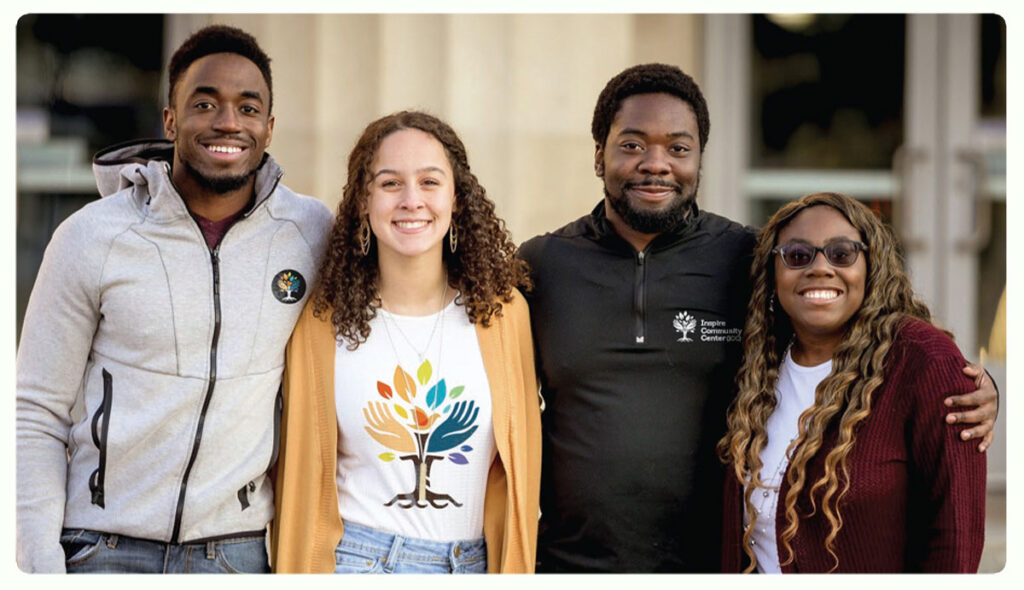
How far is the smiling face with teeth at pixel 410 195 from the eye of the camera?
10.1 ft

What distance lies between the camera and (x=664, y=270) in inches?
128

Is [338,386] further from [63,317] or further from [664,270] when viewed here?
[664,270]

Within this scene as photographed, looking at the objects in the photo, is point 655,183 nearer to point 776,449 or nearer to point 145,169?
point 776,449

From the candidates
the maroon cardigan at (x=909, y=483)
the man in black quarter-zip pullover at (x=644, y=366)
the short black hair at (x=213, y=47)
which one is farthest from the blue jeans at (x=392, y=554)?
the short black hair at (x=213, y=47)

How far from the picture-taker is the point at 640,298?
3.21 meters

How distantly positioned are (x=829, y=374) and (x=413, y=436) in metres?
1.18

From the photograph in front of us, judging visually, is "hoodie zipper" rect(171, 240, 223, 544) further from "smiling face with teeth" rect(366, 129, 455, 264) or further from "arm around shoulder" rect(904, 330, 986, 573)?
"arm around shoulder" rect(904, 330, 986, 573)

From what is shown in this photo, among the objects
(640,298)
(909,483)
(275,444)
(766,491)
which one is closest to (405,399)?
(275,444)

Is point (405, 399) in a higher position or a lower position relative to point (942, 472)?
higher

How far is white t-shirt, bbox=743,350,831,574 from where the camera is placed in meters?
2.97

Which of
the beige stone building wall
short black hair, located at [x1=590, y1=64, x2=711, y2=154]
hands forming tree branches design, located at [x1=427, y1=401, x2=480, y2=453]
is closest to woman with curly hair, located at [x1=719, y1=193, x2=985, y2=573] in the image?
short black hair, located at [x1=590, y1=64, x2=711, y2=154]

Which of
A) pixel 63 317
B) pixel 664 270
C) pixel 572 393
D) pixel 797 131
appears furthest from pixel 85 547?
pixel 797 131

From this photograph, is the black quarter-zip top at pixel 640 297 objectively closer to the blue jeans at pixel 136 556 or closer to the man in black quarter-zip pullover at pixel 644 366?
the man in black quarter-zip pullover at pixel 644 366

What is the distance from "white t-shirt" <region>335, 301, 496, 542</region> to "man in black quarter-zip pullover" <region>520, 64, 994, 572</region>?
281 millimetres
